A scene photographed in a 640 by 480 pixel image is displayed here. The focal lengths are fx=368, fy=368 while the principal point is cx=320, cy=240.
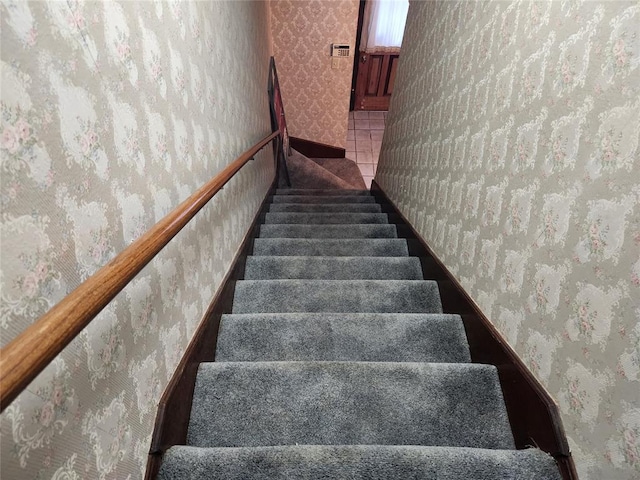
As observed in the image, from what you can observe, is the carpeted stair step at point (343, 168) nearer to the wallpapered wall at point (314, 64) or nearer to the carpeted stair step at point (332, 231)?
the wallpapered wall at point (314, 64)

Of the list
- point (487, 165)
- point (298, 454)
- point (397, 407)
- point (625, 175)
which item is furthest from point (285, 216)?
point (625, 175)

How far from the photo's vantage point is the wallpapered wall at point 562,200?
2.62ft

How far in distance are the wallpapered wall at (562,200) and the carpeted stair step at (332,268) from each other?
41cm

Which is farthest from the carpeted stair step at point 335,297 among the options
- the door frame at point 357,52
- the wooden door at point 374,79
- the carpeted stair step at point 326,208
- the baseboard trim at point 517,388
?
the wooden door at point 374,79

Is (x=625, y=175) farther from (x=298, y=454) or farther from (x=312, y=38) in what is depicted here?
(x=312, y=38)

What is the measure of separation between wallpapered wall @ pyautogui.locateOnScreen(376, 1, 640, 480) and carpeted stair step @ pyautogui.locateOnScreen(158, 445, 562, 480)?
0.55 feet

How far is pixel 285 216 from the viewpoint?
311 centimetres

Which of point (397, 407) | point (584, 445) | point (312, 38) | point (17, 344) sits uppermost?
point (312, 38)

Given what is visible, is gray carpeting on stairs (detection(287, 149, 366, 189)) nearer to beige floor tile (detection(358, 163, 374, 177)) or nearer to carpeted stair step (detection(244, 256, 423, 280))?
beige floor tile (detection(358, 163, 374, 177))

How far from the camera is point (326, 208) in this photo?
11.5 feet

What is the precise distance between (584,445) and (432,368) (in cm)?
46

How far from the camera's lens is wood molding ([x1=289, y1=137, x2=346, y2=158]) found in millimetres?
6316

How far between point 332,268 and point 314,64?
441 centimetres

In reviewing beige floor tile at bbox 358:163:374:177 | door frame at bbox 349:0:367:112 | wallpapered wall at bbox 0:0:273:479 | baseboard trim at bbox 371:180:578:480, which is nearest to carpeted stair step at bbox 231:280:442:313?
baseboard trim at bbox 371:180:578:480
